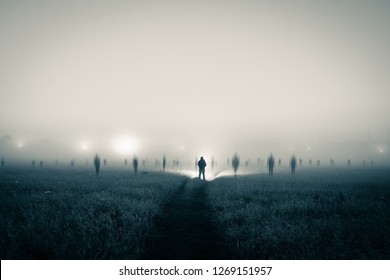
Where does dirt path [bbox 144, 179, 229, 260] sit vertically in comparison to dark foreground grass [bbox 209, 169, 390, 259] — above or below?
below

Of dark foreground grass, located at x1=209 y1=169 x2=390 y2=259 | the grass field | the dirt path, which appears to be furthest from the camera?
the dirt path

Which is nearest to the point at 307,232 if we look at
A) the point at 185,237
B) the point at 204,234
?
the point at 204,234

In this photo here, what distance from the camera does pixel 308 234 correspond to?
26.1 feet

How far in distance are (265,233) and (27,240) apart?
24.9 ft

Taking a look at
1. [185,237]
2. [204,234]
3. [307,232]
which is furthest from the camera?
[204,234]

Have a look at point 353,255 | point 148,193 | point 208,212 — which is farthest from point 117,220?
point 353,255

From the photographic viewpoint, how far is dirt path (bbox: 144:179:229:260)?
6.92 m

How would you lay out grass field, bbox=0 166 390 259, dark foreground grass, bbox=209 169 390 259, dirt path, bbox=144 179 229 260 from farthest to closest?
dirt path, bbox=144 179 229 260
dark foreground grass, bbox=209 169 390 259
grass field, bbox=0 166 390 259

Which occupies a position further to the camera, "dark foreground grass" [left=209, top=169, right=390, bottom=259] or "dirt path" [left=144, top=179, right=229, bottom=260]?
"dirt path" [left=144, top=179, right=229, bottom=260]

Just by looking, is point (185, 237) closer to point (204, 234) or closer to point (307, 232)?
point (204, 234)

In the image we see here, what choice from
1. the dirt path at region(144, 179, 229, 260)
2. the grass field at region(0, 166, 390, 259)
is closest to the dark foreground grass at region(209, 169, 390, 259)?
the grass field at region(0, 166, 390, 259)

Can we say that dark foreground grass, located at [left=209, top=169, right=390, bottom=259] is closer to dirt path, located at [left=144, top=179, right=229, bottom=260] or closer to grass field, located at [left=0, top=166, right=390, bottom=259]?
grass field, located at [left=0, top=166, right=390, bottom=259]

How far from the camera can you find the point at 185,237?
8.45 meters

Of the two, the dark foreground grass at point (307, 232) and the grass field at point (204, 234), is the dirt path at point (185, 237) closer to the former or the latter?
the grass field at point (204, 234)
